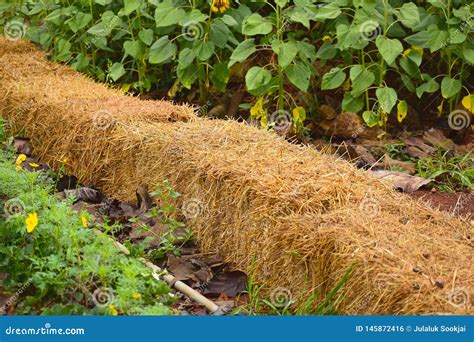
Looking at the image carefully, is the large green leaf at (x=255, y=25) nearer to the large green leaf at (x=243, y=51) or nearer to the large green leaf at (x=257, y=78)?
the large green leaf at (x=243, y=51)

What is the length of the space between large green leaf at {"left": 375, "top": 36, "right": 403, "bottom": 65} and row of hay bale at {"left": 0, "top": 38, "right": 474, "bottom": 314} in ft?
4.14

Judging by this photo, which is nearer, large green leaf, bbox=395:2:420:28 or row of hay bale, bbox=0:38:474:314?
row of hay bale, bbox=0:38:474:314

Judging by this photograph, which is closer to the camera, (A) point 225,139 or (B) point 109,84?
(A) point 225,139

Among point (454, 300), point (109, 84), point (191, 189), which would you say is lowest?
point (109, 84)

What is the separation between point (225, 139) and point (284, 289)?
1138mm

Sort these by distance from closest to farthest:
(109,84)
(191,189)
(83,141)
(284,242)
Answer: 1. (284,242)
2. (191,189)
3. (83,141)
4. (109,84)

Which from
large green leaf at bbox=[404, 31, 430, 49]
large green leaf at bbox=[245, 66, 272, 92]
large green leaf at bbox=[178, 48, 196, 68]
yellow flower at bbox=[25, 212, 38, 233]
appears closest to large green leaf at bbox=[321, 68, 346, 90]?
large green leaf at bbox=[245, 66, 272, 92]

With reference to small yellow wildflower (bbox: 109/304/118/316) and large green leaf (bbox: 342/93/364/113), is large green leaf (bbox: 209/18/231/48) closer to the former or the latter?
large green leaf (bbox: 342/93/364/113)

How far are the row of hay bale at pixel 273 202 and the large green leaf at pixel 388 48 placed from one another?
4.14 feet

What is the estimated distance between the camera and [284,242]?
11.4 feet

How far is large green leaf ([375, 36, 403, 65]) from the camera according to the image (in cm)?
543

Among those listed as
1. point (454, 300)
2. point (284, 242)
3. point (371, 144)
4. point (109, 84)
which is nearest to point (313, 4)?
point (371, 144)

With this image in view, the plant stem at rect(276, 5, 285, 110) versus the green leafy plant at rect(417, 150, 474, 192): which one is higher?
the plant stem at rect(276, 5, 285, 110)

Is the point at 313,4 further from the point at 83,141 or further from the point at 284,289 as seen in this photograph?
the point at 284,289
